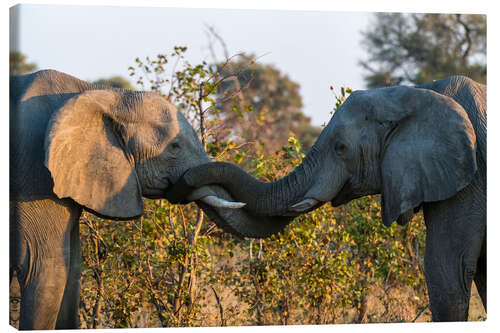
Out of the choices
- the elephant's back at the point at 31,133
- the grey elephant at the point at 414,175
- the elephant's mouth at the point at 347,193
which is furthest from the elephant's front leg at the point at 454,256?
the elephant's back at the point at 31,133

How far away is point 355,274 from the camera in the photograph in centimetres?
645

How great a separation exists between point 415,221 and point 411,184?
8.20ft

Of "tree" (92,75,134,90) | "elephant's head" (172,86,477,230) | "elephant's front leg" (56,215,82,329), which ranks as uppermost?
"tree" (92,75,134,90)

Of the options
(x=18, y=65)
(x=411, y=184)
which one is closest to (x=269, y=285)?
(x=411, y=184)

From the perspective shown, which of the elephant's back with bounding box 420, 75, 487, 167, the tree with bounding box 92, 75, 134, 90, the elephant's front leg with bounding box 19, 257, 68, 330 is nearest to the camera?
the elephant's front leg with bounding box 19, 257, 68, 330

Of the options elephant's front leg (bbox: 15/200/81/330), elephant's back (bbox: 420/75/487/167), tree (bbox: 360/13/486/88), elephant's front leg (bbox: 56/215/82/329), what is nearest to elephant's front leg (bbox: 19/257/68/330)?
elephant's front leg (bbox: 15/200/81/330)

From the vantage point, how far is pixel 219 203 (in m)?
4.65

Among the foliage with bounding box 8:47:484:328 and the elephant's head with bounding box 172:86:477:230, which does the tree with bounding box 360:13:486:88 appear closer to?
the foliage with bounding box 8:47:484:328

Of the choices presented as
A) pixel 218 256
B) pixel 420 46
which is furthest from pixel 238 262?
pixel 420 46

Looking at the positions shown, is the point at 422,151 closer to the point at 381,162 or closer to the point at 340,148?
the point at 381,162

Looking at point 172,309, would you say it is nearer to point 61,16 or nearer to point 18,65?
point 18,65

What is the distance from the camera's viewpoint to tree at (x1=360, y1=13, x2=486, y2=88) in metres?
11.9

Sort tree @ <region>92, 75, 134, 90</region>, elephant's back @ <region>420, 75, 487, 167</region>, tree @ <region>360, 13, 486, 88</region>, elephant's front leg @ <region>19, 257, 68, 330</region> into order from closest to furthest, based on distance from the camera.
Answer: elephant's front leg @ <region>19, 257, 68, 330</region>
elephant's back @ <region>420, 75, 487, 167</region>
tree @ <region>92, 75, 134, 90</region>
tree @ <region>360, 13, 486, 88</region>

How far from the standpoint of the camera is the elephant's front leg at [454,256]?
4.28 metres
